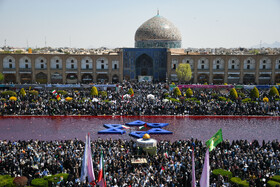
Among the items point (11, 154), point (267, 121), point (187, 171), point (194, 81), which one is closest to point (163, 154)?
point (187, 171)

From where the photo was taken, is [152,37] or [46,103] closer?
[46,103]

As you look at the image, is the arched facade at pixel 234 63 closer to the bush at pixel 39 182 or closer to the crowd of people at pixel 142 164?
the crowd of people at pixel 142 164

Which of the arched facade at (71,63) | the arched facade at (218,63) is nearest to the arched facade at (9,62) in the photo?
the arched facade at (71,63)

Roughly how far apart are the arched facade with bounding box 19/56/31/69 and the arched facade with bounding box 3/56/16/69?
3.21ft

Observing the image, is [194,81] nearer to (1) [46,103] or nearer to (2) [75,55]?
(2) [75,55]

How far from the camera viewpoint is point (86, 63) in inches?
2105

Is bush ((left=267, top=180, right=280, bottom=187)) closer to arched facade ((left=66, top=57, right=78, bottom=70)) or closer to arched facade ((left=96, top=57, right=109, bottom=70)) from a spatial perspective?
arched facade ((left=96, top=57, right=109, bottom=70))

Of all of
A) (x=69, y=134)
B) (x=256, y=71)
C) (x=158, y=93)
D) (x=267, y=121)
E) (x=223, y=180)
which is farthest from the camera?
(x=256, y=71)

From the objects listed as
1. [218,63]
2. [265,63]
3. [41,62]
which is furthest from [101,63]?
[265,63]

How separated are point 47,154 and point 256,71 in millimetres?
40748

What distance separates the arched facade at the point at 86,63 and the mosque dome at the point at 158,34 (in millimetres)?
8598

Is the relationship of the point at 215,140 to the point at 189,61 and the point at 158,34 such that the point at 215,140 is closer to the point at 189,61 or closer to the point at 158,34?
the point at 189,61

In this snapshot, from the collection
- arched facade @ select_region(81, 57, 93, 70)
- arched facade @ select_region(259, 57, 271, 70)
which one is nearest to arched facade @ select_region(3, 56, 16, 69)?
arched facade @ select_region(81, 57, 93, 70)

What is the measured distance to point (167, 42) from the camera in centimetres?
5603
